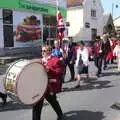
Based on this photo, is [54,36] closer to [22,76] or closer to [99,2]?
[99,2]

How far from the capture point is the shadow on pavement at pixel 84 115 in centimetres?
795

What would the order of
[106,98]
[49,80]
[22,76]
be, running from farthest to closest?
[106,98], [49,80], [22,76]

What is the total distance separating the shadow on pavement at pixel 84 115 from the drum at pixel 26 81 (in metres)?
1.54

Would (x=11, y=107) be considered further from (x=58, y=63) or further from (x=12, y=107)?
(x=58, y=63)

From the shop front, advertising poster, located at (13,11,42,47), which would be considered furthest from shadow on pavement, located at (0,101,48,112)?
advertising poster, located at (13,11,42,47)

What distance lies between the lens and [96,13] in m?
50.9

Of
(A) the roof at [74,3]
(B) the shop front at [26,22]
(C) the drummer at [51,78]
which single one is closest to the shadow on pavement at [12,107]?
(C) the drummer at [51,78]

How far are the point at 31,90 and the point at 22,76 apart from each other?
0.39 metres

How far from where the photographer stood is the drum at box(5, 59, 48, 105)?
20.2 ft

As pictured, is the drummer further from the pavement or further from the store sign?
the store sign

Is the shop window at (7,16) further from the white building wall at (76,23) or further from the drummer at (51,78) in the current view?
the drummer at (51,78)

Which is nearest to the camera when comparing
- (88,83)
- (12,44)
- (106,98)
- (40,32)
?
(106,98)

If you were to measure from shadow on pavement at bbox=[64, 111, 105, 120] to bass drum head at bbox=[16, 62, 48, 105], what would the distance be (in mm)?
1512

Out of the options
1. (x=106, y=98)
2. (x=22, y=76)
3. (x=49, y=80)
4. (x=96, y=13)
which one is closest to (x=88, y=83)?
(x=106, y=98)
